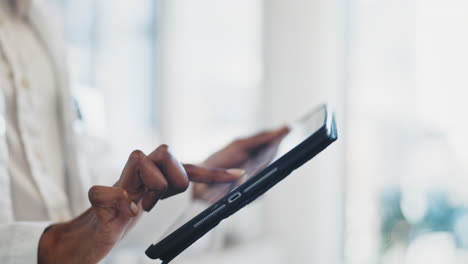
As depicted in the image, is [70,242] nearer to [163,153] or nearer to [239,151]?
[163,153]

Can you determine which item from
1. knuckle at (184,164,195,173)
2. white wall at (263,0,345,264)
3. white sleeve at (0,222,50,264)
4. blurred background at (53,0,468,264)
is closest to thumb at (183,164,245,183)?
knuckle at (184,164,195,173)

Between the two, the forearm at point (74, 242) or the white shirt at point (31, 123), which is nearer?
the forearm at point (74, 242)

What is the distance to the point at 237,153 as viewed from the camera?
0.74 metres

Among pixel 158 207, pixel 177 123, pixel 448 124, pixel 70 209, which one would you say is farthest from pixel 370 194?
pixel 70 209

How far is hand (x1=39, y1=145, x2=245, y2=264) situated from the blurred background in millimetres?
890

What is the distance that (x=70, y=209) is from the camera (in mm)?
777

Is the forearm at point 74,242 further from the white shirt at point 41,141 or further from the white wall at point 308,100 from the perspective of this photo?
the white wall at point 308,100

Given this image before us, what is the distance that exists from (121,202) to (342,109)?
1.30m

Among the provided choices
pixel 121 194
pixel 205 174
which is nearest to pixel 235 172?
pixel 205 174

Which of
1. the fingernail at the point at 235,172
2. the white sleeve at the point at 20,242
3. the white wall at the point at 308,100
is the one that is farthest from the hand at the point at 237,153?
the white wall at the point at 308,100

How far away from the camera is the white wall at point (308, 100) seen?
1.59 metres

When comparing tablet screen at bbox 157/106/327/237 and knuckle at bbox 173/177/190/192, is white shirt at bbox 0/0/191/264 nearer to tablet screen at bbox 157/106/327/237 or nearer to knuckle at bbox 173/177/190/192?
tablet screen at bbox 157/106/327/237

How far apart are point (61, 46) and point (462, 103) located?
105 centimetres

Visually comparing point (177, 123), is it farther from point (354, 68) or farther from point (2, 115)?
point (2, 115)
